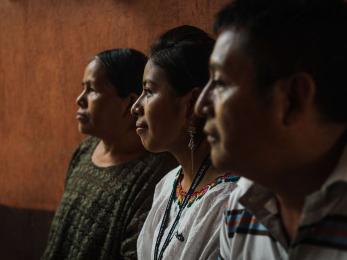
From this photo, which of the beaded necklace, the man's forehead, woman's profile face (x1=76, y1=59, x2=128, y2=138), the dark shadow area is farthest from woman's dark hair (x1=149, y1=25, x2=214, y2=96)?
the dark shadow area

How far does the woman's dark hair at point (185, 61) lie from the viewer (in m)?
1.51

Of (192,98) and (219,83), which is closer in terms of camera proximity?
(219,83)

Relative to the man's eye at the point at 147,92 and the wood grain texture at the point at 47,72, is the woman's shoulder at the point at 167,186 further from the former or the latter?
the wood grain texture at the point at 47,72

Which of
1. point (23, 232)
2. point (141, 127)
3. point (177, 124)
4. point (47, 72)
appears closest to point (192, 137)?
point (177, 124)

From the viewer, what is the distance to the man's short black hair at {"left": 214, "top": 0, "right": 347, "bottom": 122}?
3.10 ft

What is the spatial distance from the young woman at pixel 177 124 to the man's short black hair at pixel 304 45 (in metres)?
0.52

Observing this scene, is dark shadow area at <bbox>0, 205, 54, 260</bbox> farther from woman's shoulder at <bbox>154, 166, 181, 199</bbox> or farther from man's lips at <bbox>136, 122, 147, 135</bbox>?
man's lips at <bbox>136, 122, 147, 135</bbox>

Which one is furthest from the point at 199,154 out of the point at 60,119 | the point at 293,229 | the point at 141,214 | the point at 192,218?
the point at 60,119

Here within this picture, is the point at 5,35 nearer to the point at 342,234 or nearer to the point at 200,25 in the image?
the point at 200,25

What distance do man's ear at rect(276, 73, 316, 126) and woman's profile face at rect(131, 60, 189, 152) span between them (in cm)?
60

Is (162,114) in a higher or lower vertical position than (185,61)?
lower

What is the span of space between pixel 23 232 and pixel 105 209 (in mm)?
1071

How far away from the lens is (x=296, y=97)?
948 millimetres

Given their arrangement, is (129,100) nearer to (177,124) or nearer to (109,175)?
(109,175)
